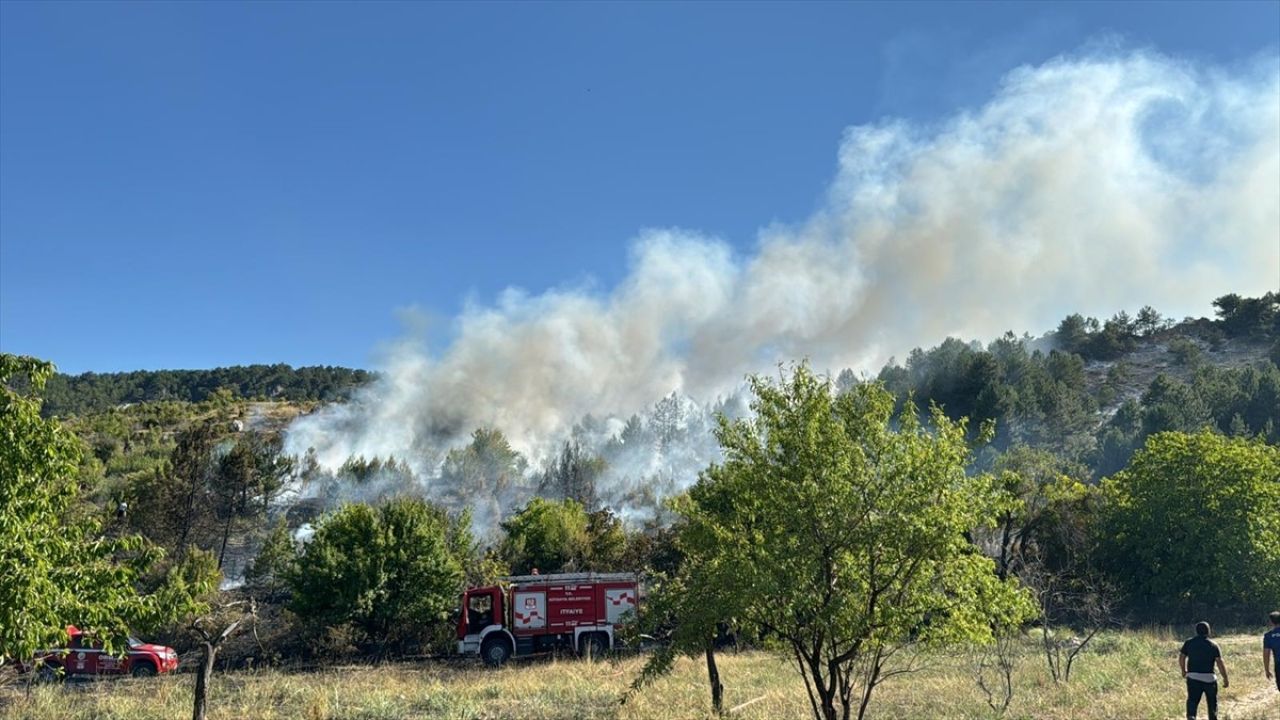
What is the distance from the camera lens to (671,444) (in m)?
98.9

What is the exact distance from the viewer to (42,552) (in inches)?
372

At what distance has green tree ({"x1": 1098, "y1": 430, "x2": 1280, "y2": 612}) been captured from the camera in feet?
105

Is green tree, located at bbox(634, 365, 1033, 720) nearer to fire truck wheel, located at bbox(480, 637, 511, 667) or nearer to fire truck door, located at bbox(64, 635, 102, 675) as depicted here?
fire truck wheel, located at bbox(480, 637, 511, 667)

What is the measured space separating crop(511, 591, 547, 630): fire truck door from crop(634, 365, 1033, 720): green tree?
20.2 meters

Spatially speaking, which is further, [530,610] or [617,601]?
[617,601]

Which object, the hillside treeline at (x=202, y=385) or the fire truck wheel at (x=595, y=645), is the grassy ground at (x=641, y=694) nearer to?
the fire truck wheel at (x=595, y=645)

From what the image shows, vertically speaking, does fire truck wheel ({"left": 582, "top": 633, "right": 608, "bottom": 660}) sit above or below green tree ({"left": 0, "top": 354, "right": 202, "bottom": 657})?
below

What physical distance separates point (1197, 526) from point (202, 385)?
15753 centimetres

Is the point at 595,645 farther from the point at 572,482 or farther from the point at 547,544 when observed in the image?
the point at 572,482

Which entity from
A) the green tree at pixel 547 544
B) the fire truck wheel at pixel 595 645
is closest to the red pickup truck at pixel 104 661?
the fire truck wheel at pixel 595 645

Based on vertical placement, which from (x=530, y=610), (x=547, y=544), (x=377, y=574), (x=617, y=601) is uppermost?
(x=547, y=544)

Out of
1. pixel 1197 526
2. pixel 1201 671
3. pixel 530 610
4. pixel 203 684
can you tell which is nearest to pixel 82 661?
pixel 203 684

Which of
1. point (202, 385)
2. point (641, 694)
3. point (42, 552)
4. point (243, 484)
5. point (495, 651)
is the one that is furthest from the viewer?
point (202, 385)

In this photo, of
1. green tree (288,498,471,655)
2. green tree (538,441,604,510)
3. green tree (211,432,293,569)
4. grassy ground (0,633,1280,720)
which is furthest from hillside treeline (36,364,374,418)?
grassy ground (0,633,1280,720)
